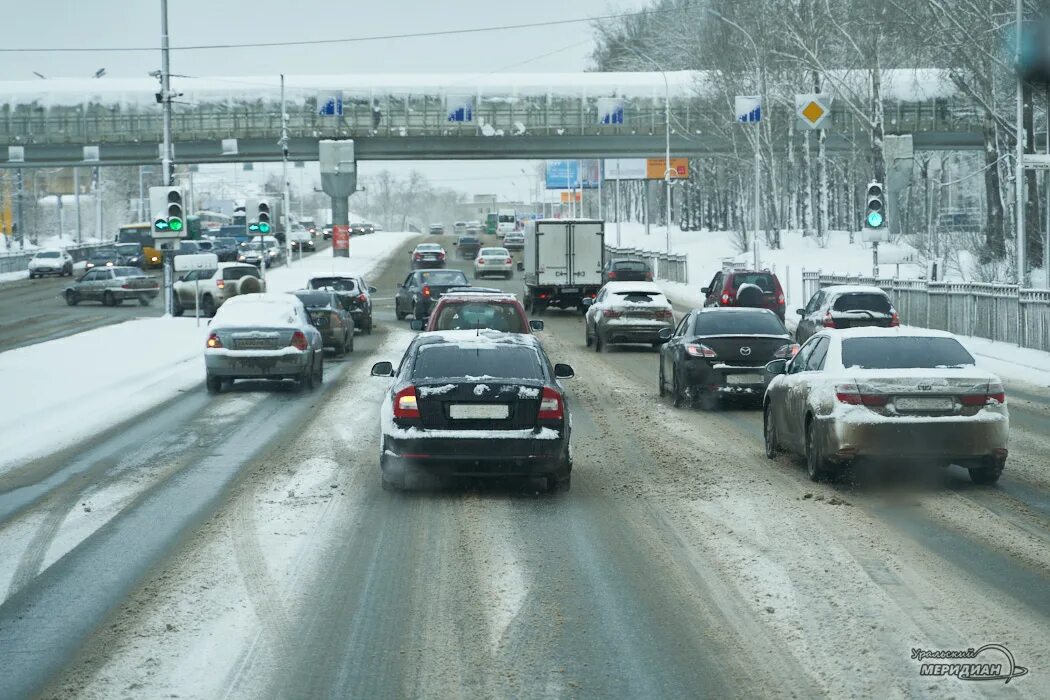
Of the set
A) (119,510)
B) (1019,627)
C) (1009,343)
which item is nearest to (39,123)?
(1009,343)

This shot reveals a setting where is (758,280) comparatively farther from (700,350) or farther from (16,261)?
(16,261)

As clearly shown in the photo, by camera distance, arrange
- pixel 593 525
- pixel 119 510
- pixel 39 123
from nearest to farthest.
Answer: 1. pixel 593 525
2. pixel 119 510
3. pixel 39 123

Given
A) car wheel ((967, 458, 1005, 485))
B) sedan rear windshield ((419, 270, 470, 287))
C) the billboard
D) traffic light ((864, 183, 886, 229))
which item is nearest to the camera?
car wheel ((967, 458, 1005, 485))

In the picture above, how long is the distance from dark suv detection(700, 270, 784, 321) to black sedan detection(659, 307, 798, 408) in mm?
16393

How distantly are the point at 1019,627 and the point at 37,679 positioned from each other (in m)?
4.89

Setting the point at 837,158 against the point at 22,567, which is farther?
the point at 837,158

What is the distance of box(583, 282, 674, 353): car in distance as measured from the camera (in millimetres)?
33219

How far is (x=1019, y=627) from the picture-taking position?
27.0ft

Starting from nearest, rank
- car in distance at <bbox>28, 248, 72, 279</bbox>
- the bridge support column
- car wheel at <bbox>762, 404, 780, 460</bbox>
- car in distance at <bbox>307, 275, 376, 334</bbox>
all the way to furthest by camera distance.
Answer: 1. car wheel at <bbox>762, 404, 780, 460</bbox>
2. car in distance at <bbox>307, 275, 376, 334</bbox>
3. car in distance at <bbox>28, 248, 72, 279</bbox>
4. the bridge support column

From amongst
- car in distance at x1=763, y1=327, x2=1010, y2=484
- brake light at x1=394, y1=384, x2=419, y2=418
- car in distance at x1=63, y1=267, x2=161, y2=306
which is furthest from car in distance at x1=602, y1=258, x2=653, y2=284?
brake light at x1=394, y1=384, x2=419, y2=418

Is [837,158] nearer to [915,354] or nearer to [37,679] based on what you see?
[915,354]

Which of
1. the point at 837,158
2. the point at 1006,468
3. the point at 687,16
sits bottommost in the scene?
the point at 1006,468

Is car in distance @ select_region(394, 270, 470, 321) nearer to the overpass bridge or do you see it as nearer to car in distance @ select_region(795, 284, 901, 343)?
car in distance @ select_region(795, 284, 901, 343)

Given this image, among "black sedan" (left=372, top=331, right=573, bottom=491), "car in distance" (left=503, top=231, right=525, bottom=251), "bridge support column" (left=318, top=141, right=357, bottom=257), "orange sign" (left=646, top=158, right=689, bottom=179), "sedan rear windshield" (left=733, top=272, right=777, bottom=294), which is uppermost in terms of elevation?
"orange sign" (left=646, top=158, right=689, bottom=179)
